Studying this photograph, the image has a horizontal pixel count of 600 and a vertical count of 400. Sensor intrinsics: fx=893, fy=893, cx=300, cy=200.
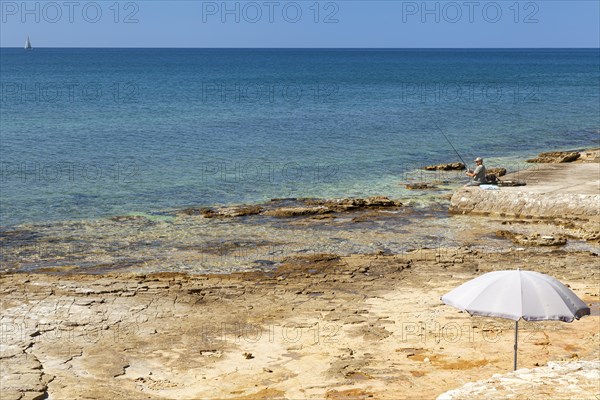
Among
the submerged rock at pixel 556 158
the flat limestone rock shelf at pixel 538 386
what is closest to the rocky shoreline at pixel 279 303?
the flat limestone rock shelf at pixel 538 386

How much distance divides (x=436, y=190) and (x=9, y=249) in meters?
13.4

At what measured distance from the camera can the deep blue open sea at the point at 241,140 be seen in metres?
28.6

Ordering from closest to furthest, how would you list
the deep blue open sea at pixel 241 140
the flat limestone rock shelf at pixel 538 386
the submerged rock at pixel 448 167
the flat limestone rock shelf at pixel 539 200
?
1. the flat limestone rock shelf at pixel 538 386
2. the flat limestone rock shelf at pixel 539 200
3. the deep blue open sea at pixel 241 140
4. the submerged rock at pixel 448 167

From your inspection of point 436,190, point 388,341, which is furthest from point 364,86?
point 388,341

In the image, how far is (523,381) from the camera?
1005cm

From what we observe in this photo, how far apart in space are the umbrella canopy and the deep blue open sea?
15.3 m

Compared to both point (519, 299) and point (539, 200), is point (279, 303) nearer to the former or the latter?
point (519, 299)

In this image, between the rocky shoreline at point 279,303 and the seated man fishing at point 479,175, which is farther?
the seated man fishing at point 479,175

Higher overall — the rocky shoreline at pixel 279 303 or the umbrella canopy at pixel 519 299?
the umbrella canopy at pixel 519 299

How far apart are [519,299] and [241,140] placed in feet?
103

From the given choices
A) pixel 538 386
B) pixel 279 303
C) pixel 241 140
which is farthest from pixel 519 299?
pixel 241 140

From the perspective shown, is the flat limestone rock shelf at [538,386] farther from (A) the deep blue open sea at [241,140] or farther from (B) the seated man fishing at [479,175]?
(A) the deep blue open sea at [241,140]

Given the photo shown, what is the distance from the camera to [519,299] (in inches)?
455

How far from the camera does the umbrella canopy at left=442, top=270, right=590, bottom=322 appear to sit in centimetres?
1146
